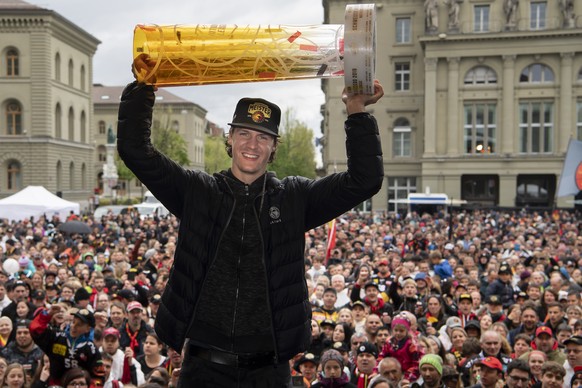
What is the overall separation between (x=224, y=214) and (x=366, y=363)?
531cm

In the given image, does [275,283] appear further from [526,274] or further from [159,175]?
[526,274]

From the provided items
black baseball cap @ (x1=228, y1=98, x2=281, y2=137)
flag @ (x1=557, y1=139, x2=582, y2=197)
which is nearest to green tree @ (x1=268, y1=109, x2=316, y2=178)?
flag @ (x1=557, y1=139, x2=582, y2=197)

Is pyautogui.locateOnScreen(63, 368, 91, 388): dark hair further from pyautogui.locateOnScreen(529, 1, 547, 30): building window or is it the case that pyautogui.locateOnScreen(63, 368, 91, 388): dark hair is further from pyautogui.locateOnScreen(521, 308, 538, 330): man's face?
pyautogui.locateOnScreen(529, 1, 547, 30): building window

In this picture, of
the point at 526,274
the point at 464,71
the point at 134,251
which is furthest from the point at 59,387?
the point at 464,71

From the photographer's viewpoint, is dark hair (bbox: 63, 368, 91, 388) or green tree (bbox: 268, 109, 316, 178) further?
green tree (bbox: 268, 109, 316, 178)

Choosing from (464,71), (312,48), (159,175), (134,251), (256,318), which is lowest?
(134,251)

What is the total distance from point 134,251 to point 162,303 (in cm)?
1723

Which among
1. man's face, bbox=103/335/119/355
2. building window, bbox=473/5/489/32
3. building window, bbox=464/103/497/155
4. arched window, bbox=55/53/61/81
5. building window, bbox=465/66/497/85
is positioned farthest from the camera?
arched window, bbox=55/53/61/81

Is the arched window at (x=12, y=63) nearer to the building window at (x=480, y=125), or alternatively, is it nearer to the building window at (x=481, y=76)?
the building window at (x=481, y=76)

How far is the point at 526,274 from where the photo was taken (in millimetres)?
14180

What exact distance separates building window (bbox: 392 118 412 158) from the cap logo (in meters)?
55.1

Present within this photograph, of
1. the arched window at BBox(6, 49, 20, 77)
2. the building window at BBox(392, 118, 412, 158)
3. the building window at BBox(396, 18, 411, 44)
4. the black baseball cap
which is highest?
the building window at BBox(396, 18, 411, 44)

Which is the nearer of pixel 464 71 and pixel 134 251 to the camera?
pixel 134 251

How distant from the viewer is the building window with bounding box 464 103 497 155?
54.7 meters
